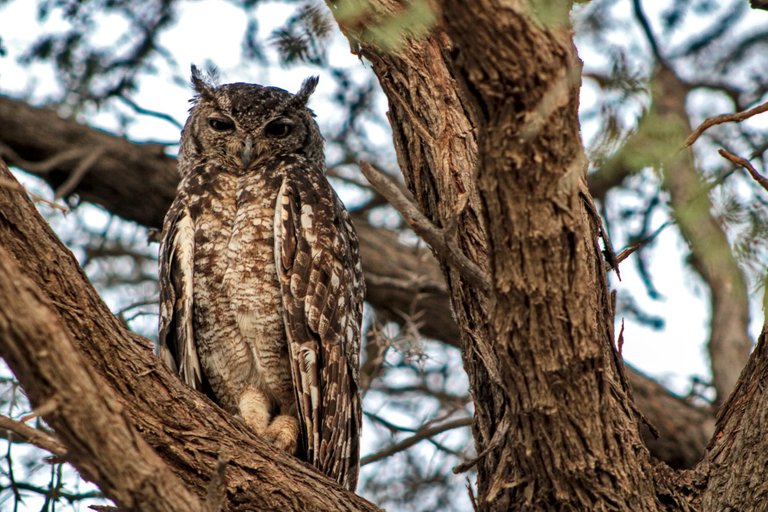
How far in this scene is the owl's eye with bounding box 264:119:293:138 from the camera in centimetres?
429

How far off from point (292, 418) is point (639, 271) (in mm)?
2660

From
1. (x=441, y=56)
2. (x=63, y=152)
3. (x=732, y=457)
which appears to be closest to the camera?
(x=732, y=457)

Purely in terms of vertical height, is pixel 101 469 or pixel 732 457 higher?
pixel 732 457

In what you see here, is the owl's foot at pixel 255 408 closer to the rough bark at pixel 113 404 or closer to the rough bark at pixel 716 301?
the rough bark at pixel 113 404

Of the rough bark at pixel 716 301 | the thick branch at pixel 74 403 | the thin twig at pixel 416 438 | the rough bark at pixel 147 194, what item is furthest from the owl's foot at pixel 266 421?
the rough bark at pixel 147 194

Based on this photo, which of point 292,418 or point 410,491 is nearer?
point 292,418

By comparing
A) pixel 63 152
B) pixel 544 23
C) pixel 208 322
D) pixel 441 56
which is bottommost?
pixel 544 23

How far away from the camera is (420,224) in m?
2.18

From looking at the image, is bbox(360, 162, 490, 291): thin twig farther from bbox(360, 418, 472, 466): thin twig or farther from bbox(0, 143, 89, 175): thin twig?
bbox(0, 143, 89, 175): thin twig

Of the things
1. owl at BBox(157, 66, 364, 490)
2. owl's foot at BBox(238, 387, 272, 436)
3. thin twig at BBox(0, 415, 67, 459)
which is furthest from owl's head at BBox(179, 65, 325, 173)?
thin twig at BBox(0, 415, 67, 459)

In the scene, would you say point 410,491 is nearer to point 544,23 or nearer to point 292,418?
point 292,418

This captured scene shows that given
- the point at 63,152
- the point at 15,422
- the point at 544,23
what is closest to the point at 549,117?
the point at 544,23

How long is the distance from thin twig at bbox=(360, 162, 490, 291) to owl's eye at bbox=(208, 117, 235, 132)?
2.23m

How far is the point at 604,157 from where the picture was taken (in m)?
1.99
